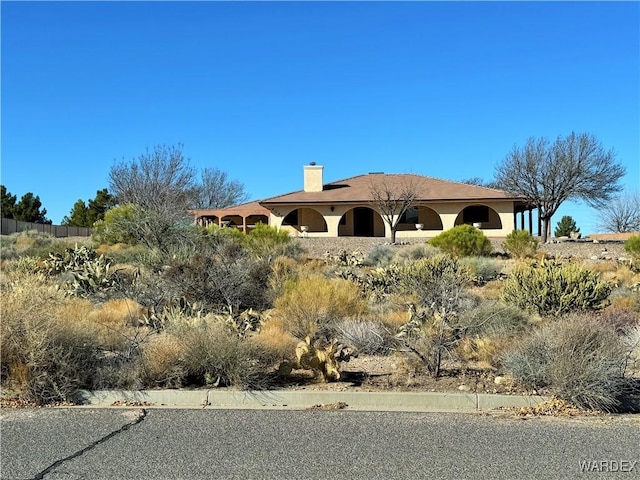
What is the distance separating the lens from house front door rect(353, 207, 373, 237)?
4400 cm

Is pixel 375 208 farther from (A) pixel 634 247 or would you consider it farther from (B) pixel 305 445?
(B) pixel 305 445

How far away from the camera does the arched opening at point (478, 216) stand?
4122 centimetres

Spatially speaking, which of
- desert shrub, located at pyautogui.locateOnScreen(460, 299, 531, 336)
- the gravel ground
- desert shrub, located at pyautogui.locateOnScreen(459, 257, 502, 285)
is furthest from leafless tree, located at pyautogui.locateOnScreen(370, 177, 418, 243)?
desert shrub, located at pyautogui.locateOnScreen(460, 299, 531, 336)

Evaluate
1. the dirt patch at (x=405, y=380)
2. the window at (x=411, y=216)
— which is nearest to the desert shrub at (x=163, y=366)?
the dirt patch at (x=405, y=380)

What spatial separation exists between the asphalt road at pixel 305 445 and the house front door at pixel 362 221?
123 ft

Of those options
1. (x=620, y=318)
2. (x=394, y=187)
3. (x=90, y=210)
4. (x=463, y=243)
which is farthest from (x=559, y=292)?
(x=90, y=210)

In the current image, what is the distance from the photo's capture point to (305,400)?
701cm

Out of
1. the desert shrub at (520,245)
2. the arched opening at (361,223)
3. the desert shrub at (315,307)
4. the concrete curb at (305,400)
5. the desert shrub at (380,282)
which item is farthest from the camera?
the arched opening at (361,223)

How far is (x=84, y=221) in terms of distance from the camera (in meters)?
59.8

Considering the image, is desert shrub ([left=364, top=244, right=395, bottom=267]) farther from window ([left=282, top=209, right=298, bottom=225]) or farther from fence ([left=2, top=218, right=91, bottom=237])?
fence ([left=2, top=218, right=91, bottom=237])

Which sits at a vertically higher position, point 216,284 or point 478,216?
point 478,216

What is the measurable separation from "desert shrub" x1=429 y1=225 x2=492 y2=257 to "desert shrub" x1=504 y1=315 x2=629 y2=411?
58.8 feet

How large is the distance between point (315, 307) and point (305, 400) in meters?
3.69

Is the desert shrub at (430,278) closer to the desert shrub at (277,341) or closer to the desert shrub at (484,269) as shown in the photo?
the desert shrub at (277,341)
